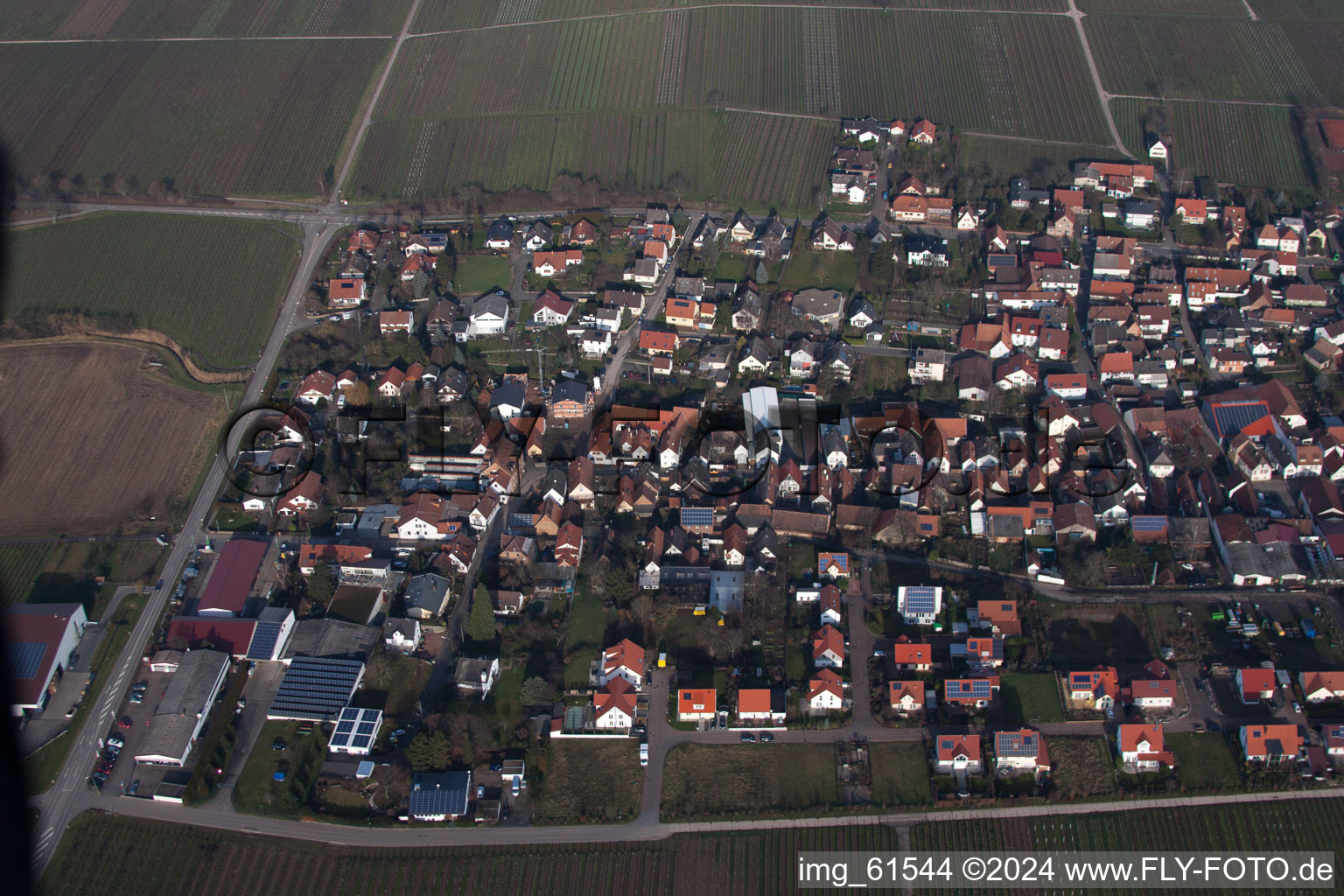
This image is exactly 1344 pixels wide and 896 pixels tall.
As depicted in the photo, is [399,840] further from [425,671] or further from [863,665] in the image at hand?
[863,665]

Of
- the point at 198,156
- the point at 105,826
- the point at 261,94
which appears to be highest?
the point at 261,94

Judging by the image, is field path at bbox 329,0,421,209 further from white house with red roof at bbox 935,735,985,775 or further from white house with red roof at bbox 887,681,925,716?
white house with red roof at bbox 935,735,985,775

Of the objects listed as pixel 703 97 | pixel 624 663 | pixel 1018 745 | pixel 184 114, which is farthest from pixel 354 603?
pixel 184 114

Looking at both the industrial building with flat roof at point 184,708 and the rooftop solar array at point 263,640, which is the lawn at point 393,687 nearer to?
Answer: the rooftop solar array at point 263,640

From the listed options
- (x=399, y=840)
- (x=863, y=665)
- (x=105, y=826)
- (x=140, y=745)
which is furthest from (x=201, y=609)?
(x=863, y=665)

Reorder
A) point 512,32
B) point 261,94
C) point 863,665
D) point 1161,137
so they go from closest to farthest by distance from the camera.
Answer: point 863,665 < point 1161,137 < point 261,94 < point 512,32

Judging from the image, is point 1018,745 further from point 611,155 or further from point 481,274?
point 611,155

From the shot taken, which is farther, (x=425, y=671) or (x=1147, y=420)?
(x=1147, y=420)

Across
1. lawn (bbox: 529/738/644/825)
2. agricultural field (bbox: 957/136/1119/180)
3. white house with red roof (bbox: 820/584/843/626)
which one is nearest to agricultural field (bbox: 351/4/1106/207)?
agricultural field (bbox: 957/136/1119/180)
